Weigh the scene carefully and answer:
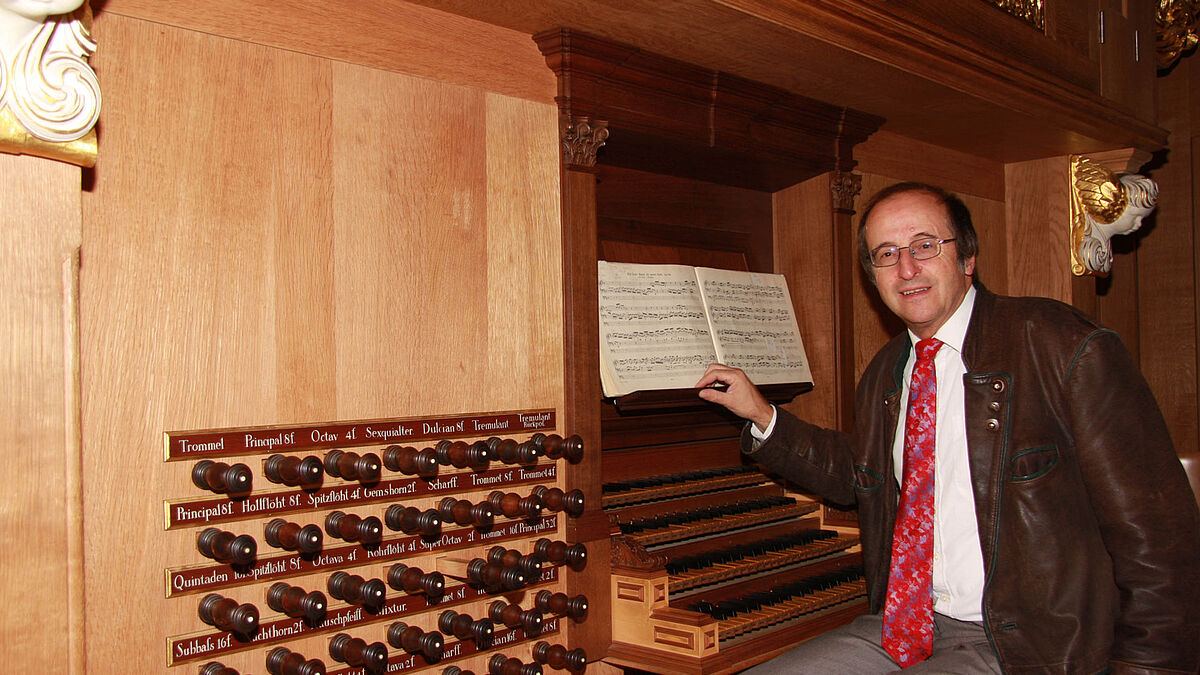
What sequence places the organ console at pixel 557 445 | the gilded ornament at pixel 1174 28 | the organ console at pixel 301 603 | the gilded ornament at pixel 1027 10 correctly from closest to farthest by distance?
1. the organ console at pixel 301 603
2. the organ console at pixel 557 445
3. the gilded ornament at pixel 1027 10
4. the gilded ornament at pixel 1174 28

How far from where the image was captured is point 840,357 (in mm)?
3760

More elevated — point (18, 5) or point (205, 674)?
point (18, 5)

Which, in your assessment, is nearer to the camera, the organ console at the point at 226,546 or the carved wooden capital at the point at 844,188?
the organ console at the point at 226,546

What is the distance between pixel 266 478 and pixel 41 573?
25.9 inches

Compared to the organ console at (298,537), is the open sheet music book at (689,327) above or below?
above

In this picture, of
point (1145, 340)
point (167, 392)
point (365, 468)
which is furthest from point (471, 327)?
point (1145, 340)

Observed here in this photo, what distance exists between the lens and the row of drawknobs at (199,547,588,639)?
6.49 ft

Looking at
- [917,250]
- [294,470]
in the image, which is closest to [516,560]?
[294,470]

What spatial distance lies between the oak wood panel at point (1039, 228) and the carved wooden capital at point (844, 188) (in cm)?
142

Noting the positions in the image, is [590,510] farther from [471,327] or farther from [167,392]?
[167,392]

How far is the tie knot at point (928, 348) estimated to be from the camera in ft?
8.23

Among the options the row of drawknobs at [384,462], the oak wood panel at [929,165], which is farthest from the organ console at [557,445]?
the oak wood panel at [929,165]

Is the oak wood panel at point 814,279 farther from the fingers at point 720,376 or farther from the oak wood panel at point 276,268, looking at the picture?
Result: the oak wood panel at point 276,268

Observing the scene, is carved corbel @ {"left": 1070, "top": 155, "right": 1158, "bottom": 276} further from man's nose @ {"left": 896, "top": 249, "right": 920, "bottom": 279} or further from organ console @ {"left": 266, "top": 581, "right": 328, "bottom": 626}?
organ console @ {"left": 266, "top": 581, "right": 328, "bottom": 626}
